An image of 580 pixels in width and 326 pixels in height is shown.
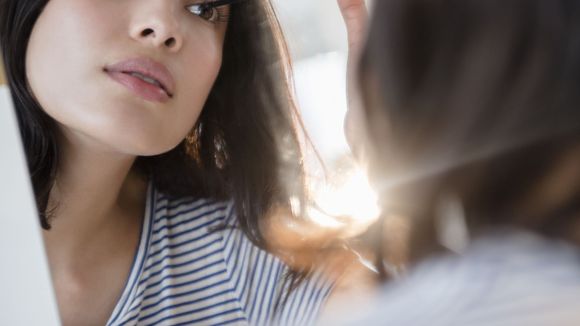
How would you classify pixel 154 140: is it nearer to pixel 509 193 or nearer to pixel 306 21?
pixel 306 21

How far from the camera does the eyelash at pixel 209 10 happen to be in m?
0.43

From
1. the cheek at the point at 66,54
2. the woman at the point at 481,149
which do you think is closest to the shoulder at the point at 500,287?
the woman at the point at 481,149

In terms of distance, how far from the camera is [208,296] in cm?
47

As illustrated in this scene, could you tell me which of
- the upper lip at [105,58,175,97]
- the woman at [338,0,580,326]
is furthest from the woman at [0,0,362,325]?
the woman at [338,0,580,326]

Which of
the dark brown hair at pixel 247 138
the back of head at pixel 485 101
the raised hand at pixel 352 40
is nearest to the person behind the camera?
the back of head at pixel 485 101

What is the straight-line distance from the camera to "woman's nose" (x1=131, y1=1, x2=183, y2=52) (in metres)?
0.39

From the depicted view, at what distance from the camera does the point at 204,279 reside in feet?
1.57

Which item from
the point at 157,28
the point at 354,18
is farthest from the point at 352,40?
the point at 157,28

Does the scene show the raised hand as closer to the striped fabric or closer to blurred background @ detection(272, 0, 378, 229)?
blurred background @ detection(272, 0, 378, 229)

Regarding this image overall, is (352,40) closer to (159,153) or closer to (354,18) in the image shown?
(354,18)

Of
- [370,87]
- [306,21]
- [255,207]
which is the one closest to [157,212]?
[255,207]

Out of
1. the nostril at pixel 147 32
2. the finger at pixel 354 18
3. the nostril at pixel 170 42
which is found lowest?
the nostril at pixel 147 32

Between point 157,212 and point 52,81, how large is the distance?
0.15 metres

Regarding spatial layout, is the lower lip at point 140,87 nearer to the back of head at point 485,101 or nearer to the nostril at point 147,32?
the nostril at point 147,32
